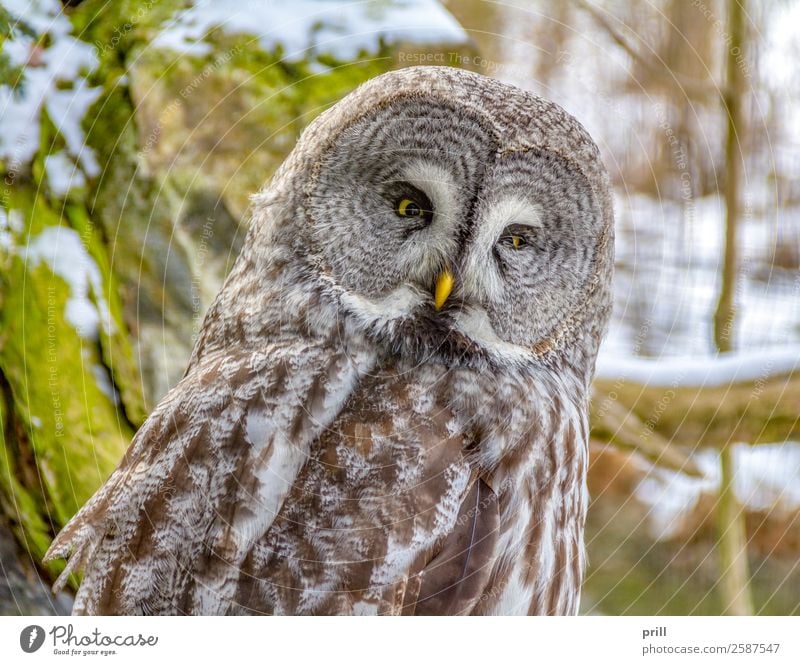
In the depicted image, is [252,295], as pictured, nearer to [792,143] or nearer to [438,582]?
[438,582]

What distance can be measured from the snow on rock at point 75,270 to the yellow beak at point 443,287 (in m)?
0.58

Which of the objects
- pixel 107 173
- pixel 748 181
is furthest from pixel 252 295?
pixel 748 181

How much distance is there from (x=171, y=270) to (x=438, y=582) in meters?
0.72

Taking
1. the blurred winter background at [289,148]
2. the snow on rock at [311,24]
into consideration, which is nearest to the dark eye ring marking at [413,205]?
the blurred winter background at [289,148]

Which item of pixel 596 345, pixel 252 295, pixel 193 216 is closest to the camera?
pixel 252 295

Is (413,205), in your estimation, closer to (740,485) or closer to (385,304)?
(385,304)

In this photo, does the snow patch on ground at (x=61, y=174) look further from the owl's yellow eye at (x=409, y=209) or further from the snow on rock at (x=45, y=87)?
the owl's yellow eye at (x=409, y=209)

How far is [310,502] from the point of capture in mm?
1077

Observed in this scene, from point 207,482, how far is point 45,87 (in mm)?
→ 695

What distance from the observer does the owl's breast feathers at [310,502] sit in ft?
3.49

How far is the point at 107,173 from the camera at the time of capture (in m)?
1.40

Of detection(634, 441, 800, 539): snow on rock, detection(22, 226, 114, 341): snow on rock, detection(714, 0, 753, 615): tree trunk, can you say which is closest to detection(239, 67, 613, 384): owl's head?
detection(22, 226, 114, 341): snow on rock

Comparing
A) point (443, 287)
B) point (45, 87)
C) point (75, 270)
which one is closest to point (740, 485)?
point (443, 287)

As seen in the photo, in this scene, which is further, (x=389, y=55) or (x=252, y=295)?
(x=389, y=55)
